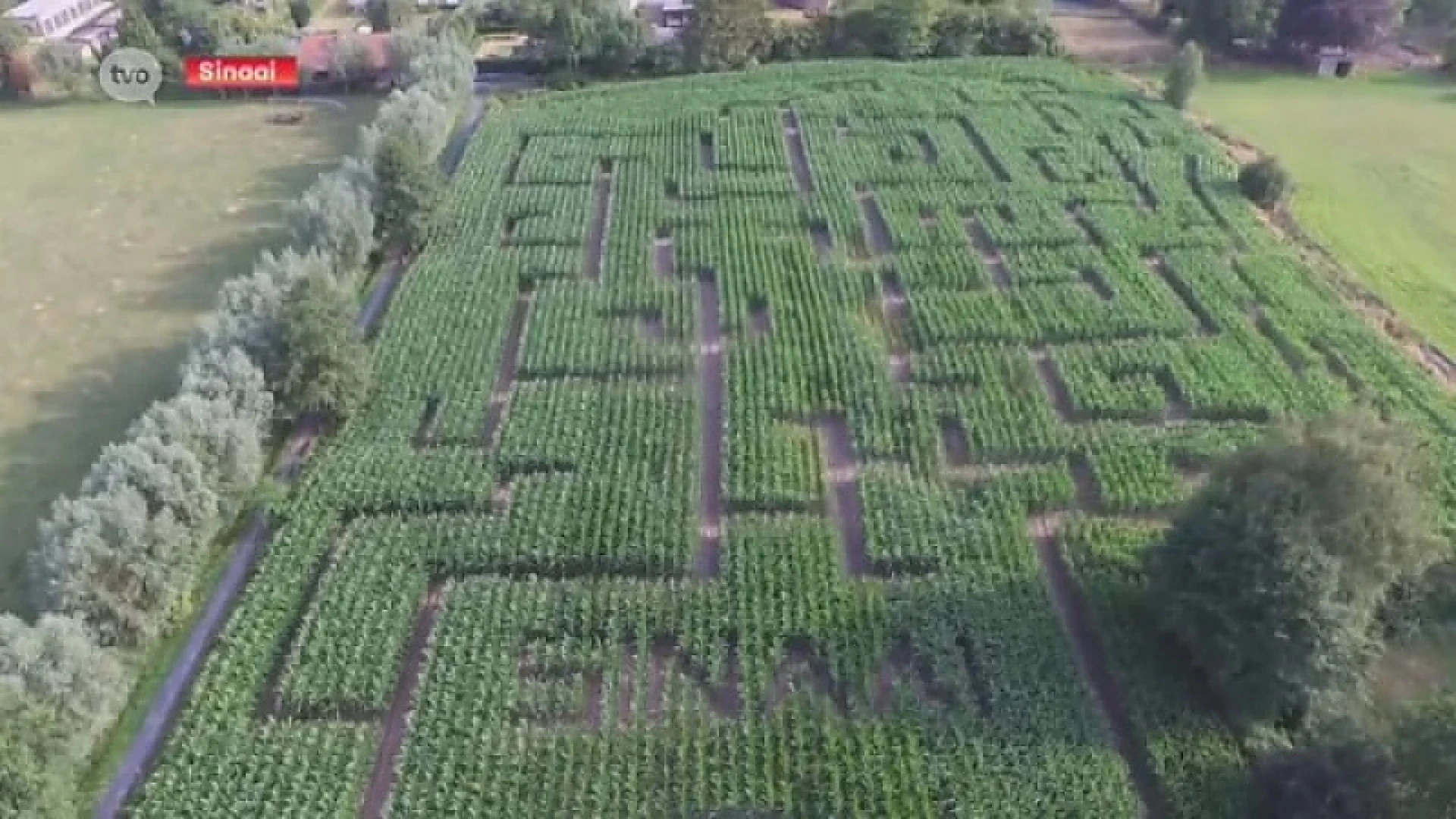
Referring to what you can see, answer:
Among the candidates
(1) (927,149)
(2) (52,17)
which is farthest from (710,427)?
(2) (52,17)

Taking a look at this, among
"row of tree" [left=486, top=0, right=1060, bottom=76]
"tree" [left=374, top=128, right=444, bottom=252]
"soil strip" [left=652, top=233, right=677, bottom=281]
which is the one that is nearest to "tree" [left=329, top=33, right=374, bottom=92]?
"row of tree" [left=486, top=0, right=1060, bottom=76]

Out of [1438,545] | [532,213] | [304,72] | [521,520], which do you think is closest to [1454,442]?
[1438,545]

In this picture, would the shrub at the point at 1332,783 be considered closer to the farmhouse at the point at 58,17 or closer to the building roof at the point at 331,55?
the building roof at the point at 331,55

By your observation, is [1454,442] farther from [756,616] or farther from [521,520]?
[521,520]

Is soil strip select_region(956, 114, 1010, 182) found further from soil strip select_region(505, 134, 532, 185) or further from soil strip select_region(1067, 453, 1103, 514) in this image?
soil strip select_region(505, 134, 532, 185)

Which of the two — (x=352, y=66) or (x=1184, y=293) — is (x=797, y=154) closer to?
(x=1184, y=293)

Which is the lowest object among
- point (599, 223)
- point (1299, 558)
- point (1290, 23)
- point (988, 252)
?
point (599, 223)

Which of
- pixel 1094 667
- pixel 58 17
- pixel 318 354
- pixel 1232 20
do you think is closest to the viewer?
pixel 1094 667
